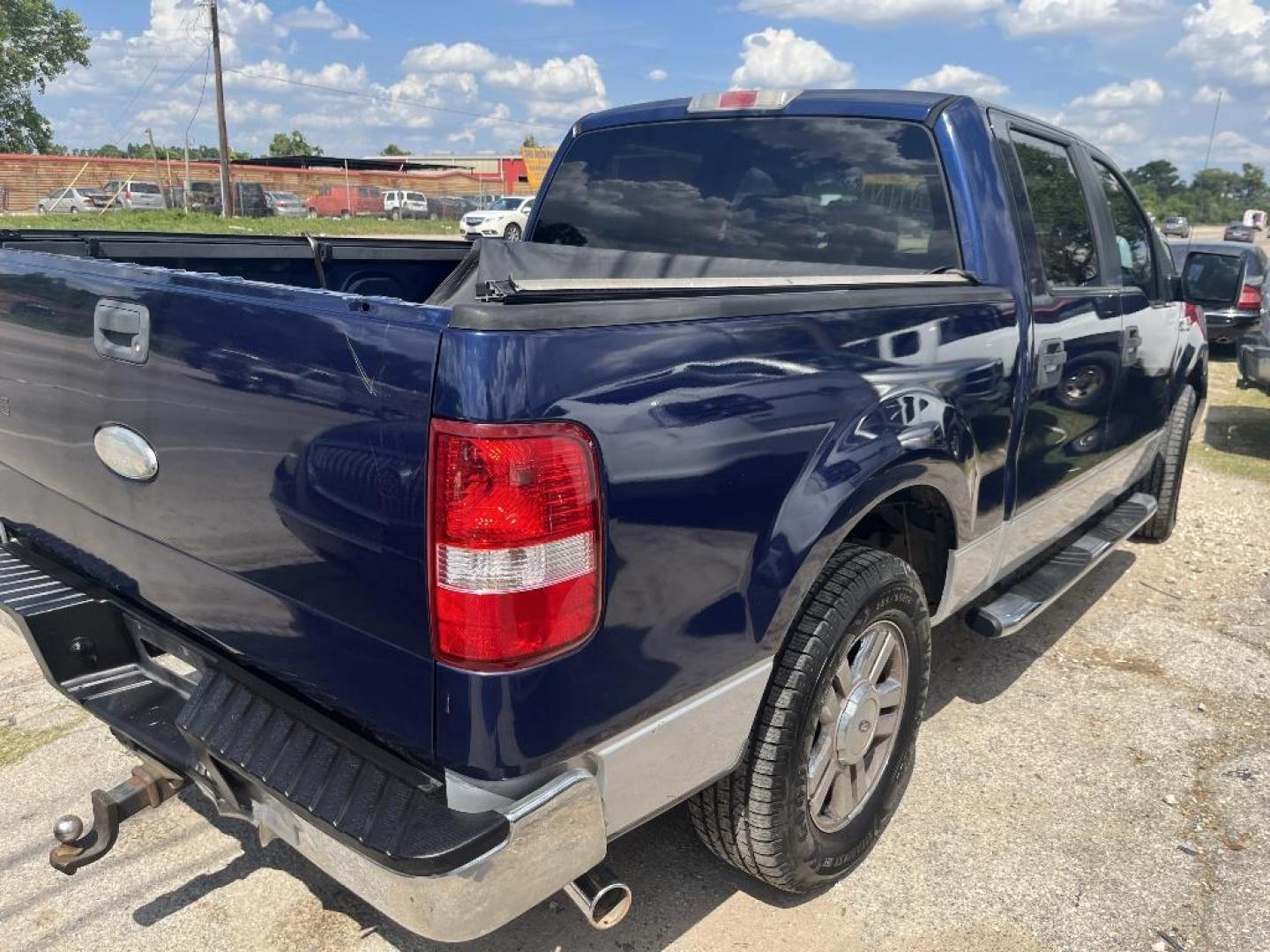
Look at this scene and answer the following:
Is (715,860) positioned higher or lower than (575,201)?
lower

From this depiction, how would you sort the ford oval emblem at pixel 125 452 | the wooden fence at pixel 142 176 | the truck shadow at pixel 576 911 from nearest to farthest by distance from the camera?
the ford oval emblem at pixel 125 452, the truck shadow at pixel 576 911, the wooden fence at pixel 142 176

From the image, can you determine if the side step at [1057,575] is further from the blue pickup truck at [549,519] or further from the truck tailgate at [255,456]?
the truck tailgate at [255,456]

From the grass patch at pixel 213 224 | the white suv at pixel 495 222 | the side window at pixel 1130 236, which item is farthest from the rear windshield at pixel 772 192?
the white suv at pixel 495 222

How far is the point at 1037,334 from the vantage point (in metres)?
3.12

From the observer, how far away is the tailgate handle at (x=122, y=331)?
204cm

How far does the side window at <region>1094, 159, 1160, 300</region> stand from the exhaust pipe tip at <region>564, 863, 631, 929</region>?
321 cm

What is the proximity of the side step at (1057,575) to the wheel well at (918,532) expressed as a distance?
0.33m

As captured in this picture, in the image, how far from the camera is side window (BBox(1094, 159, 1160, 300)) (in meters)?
4.09

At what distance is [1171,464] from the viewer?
5379 mm

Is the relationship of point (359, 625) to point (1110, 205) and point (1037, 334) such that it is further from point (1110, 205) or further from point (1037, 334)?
point (1110, 205)

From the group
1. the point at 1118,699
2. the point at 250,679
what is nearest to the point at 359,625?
the point at 250,679

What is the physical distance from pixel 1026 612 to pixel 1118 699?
872mm

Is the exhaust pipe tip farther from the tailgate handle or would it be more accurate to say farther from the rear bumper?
the tailgate handle

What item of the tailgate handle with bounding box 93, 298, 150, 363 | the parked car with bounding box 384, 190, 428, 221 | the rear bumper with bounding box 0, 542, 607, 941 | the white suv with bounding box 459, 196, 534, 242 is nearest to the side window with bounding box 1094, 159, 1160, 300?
the rear bumper with bounding box 0, 542, 607, 941
